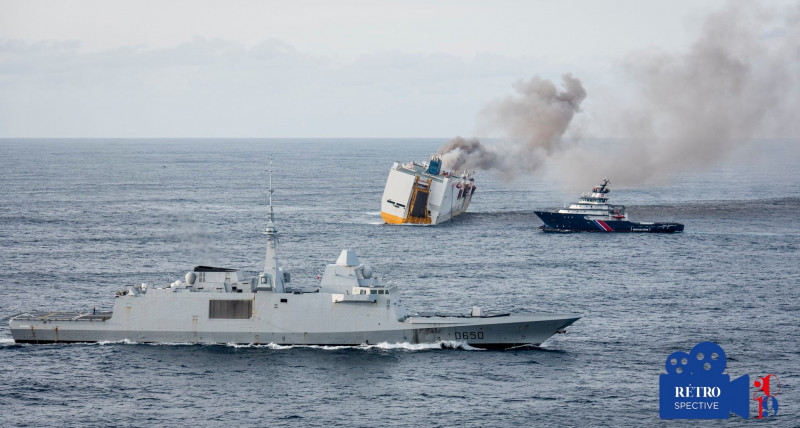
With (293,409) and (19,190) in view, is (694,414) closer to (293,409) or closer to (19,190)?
(293,409)

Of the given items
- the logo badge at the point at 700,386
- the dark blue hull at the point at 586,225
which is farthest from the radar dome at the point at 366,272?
the dark blue hull at the point at 586,225

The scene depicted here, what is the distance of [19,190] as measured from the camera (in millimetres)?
152000

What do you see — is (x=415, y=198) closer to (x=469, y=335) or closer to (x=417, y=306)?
(x=417, y=306)

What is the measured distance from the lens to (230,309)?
5566 centimetres

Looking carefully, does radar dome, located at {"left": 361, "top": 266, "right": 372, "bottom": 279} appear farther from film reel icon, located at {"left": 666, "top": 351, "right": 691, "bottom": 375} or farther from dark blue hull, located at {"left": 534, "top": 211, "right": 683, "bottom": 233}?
dark blue hull, located at {"left": 534, "top": 211, "right": 683, "bottom": 233}

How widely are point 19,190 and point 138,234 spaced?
6252 centimetres

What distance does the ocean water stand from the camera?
4616 cm

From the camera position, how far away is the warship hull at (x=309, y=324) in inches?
2163

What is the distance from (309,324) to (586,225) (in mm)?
63699

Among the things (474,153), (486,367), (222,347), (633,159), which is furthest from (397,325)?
(633,159)

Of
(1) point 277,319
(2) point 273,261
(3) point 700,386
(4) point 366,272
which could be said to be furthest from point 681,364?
(2) point 273,261

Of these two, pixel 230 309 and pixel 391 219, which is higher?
pixel 391 219

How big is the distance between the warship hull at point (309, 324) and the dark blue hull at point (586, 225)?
5667 cm

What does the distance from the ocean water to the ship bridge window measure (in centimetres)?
192
